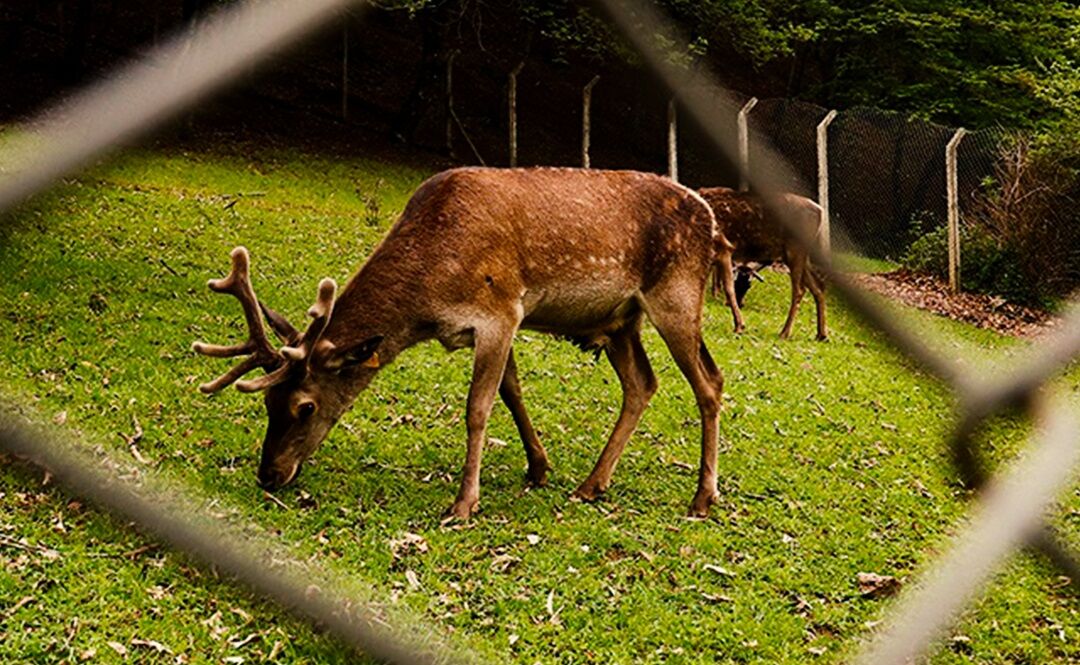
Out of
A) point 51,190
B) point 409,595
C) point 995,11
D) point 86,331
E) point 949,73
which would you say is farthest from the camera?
point 949,73

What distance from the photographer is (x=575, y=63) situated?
20.8 metres

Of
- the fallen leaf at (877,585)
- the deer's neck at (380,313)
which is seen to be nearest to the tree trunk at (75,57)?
the deer's neck at (380,313)

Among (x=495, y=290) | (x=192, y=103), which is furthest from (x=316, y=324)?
(x=192, y=103)

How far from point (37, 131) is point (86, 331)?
675cm

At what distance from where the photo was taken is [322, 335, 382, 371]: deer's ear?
→ 5.42 m

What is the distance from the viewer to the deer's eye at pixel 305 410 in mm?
5379

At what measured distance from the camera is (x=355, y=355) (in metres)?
5.44

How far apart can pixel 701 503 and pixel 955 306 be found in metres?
1.62

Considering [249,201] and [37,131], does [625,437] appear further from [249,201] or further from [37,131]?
[249,201]

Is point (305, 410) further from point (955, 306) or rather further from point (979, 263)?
point (979, 263)

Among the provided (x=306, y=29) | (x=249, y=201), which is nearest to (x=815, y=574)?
(x=306, y=29)

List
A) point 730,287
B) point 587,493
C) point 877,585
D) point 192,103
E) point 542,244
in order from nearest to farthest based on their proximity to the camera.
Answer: point 192,103, point 877,585, point 542,244, point 587,493, point 730,287

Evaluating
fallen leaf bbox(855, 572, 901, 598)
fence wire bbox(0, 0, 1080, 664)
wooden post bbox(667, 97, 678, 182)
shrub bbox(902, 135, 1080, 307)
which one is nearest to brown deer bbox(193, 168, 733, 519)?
wooden post bbox(667, 97, 678, 182)

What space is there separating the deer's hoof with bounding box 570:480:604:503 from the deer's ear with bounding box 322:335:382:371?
138 centimetres
